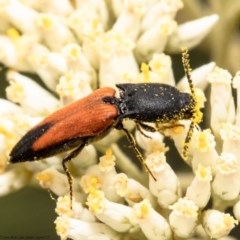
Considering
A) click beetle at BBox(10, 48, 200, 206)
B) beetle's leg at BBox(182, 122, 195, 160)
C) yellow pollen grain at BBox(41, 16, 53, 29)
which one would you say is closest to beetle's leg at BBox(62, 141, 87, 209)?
click beetle at BBox(10, 48, 200, 206)

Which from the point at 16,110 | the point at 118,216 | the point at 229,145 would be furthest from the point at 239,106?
the point at 16,110

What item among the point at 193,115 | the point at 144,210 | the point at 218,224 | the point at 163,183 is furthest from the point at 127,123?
the point at 218,224

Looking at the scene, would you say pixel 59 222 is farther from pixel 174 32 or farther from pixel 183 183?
pixel 174 32

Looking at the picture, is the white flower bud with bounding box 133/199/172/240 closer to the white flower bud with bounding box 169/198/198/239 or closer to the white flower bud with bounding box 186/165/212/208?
the white flower bud with bounding box 169/198/198/239

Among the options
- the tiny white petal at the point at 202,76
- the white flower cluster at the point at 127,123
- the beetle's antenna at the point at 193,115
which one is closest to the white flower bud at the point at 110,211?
the white flower cluster at the point at 127,123

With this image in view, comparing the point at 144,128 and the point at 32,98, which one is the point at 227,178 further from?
the point at 32,98

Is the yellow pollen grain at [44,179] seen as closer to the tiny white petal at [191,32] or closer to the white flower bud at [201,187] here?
the white flower bud at [201,187]
